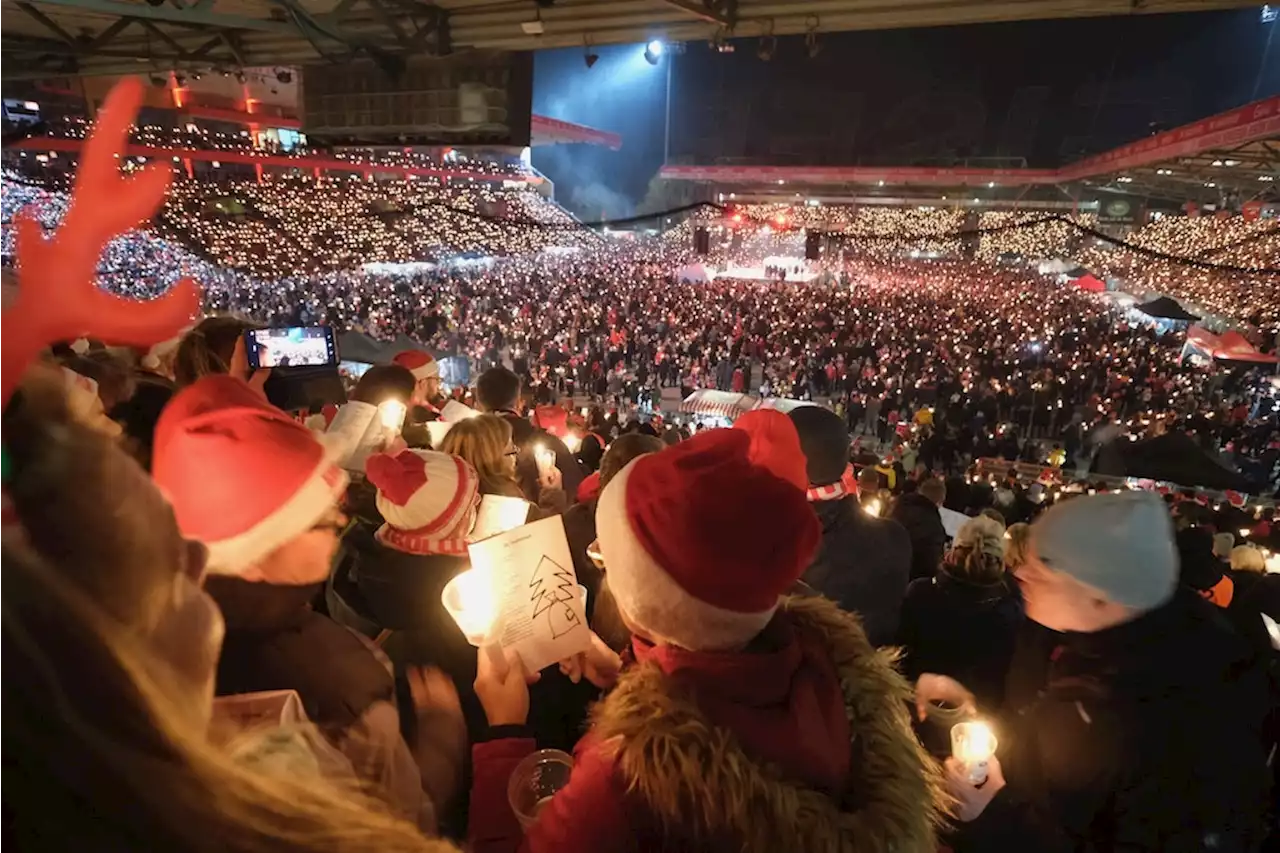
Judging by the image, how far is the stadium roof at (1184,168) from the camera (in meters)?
14.1

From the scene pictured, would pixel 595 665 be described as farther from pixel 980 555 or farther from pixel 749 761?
pixel 980 555

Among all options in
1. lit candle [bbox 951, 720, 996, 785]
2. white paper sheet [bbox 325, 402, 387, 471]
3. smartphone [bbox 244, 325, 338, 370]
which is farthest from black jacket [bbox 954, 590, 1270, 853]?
smartphone [bbox 244, 325, 338, 370]

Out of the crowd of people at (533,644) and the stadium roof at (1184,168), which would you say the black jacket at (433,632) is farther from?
the stadium roof at (1184,168)

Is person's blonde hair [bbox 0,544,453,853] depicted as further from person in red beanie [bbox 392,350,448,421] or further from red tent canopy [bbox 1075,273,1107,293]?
red tent canopy [bbox 1075,273,1107,293]

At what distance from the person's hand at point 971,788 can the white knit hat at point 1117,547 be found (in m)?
0.60

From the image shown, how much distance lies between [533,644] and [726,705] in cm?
73

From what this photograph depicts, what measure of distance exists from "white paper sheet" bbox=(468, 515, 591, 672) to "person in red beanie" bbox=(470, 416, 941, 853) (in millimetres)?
456

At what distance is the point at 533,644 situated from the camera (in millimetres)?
1778

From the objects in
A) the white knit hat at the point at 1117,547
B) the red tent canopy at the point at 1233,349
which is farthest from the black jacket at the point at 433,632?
the red tent canopy at the point at 1233,349

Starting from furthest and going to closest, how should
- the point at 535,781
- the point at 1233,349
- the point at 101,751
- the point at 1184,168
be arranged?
the point at 1184,168 → the point at 1233,349 → the point at 535,781 → the point at 101,751

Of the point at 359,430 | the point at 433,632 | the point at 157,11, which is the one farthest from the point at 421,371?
the point at 433,632

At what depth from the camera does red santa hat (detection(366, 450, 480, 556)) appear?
2090mm

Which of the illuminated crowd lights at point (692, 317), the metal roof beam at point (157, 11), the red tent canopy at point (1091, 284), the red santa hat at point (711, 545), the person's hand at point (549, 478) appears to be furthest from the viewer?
the red tent canopy at point (1091, 284)

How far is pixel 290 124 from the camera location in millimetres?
41938
